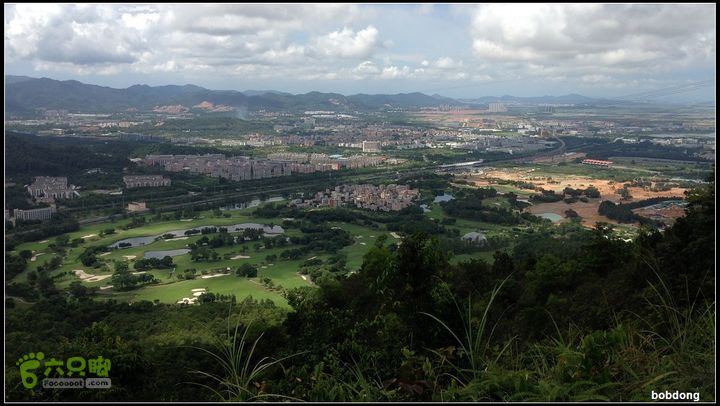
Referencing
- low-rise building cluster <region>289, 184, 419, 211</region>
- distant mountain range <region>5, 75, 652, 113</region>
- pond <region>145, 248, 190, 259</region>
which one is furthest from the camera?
distant mountain range <region>5, 75, 652, 113</region>

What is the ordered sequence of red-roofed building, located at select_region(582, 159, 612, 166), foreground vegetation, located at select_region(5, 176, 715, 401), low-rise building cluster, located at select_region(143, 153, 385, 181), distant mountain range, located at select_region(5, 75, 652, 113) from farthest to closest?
distant mountain range, located at select_region(5, 75, 652, 113)
low-rise building cluster, located at select_region(143, 153, 385, 181)
red-roofed building, located at select_region(582, 159, 612, 166)
foreground vegetation, located at select_region(5, 176, 715, 401)

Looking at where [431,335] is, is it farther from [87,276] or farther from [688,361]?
[87,276]

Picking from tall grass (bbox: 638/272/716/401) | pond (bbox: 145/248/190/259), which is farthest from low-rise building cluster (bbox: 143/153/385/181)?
tall grass (bbox: 638/272/716/401)

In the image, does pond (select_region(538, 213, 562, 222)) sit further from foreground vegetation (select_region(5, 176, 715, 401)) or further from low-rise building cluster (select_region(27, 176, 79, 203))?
low-rise building cluster (select_region(27, 176, 79, 203))

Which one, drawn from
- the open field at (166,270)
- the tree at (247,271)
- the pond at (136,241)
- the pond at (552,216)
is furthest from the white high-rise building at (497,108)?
the tree at (247,271)

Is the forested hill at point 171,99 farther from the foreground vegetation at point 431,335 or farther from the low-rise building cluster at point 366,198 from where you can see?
the foreground vegetation at point 431,335

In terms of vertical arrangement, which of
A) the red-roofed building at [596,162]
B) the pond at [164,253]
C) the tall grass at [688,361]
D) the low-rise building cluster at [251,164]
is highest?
the tall grass at [688,361]

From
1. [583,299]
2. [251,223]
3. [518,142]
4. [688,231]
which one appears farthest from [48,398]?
[518,142]
